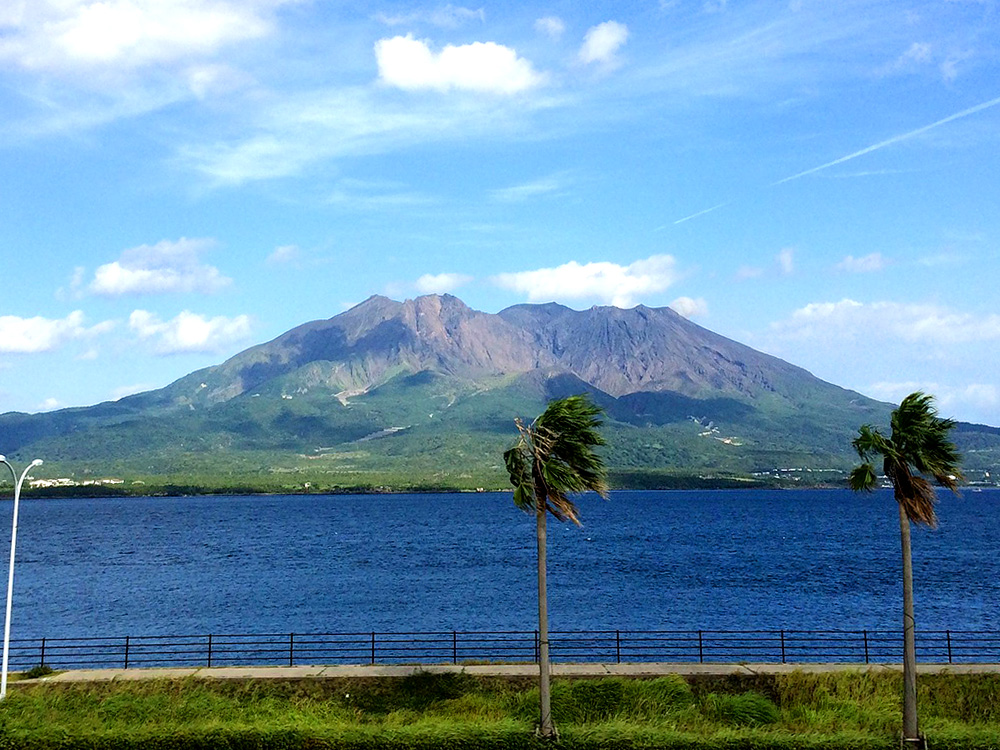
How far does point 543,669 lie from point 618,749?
278 centimetres

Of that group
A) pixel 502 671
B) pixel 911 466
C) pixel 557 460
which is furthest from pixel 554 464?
pixel 502 671

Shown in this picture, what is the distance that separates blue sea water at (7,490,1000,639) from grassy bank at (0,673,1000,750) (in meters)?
37.5

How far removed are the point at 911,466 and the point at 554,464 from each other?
989 centimetres

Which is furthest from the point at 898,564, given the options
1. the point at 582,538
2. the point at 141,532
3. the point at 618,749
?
the point at 141,532

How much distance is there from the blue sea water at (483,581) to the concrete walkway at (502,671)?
3446cm

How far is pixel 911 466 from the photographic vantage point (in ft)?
84.6

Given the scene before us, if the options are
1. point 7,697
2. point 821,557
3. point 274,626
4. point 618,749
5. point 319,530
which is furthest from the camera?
point 319,530

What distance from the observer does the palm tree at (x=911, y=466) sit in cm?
2514

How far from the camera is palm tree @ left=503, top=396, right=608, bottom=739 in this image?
26219 millimetres

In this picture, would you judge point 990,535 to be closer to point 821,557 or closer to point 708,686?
point 821,557

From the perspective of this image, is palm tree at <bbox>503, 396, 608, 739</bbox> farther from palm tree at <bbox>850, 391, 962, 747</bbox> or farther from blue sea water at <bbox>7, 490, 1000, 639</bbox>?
blue sea water at <bbox>7, 490, 1000, 639</bbox>

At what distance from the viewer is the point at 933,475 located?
2552 centimetres

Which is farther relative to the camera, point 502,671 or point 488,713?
point 502,671

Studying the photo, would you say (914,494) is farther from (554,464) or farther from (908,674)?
(554,464)
